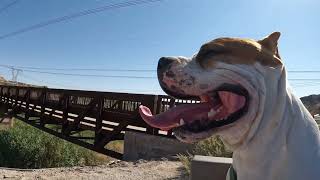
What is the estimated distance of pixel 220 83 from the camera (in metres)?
2.04

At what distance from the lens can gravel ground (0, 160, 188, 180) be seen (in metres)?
7.16

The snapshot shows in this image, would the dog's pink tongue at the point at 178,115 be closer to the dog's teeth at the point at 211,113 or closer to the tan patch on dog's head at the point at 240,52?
the dog's teeth at the point at 211,113

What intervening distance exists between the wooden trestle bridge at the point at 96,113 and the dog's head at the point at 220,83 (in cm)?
614

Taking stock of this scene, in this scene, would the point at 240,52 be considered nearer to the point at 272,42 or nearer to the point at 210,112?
the point at 272,42

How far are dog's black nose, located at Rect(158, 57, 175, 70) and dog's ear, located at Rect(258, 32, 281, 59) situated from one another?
1.40 feet

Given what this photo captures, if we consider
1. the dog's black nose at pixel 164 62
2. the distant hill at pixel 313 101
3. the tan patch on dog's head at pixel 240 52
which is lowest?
the distant hill at pixel 313 101

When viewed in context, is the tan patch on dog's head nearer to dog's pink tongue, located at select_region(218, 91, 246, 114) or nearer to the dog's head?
the dog's head

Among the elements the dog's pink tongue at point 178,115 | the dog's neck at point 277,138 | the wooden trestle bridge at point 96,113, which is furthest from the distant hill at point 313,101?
the dog's neck at point 277,138

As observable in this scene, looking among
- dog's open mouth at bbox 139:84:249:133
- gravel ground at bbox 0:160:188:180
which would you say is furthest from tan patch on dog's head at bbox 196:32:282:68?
gravel ground at bbox 0:160:188:180

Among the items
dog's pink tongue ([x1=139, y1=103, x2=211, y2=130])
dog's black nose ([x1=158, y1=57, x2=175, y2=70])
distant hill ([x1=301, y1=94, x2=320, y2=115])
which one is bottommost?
distant hill ([x1=301, y1=94, x2=320, y2=115])

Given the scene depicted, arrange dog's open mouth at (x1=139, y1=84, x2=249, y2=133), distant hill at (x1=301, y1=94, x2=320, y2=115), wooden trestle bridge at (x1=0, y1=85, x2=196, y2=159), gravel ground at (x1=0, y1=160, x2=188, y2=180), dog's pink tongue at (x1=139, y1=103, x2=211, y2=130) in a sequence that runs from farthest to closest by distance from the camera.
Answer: wooden trestle bridge at (x1=0, y1=85, x2=196, y2=159), distant hill at (x1=301, y1=94, x2=320, y2=115), gravel ground at (x1=0, y1=160, x2=188, y2=180), dog's pink tongue at (x1=139, y1=103, x2=211, y2=130), dog's open mouth at (x1=139, y1=84, x2=249, y2=133)

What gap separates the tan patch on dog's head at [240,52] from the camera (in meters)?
1.97

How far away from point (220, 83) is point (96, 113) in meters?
11.6

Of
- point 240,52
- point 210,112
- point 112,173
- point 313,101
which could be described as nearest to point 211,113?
point 210,112
